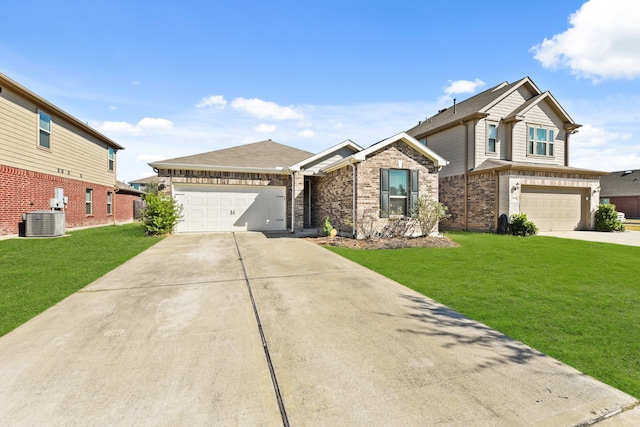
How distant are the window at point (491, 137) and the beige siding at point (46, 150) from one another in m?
21.3

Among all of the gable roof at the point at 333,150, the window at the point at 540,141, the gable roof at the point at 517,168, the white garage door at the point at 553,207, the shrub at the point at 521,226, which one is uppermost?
the window at the point at 540,141

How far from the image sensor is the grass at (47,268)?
12.9ft

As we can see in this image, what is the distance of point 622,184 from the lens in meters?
31.3

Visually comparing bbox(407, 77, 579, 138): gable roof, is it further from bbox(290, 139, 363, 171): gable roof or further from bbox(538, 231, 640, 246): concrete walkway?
bbox(538, 231, 640, 246): concrete walkway

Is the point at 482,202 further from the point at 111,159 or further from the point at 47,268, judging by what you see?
the point at 111,159

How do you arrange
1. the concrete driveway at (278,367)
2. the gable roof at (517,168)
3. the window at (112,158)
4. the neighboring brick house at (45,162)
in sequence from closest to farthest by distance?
the concrete driveway at (278,367) → the neighboring brick house at (45,162) → the gable roof at (517,168) → the window at (112,158)

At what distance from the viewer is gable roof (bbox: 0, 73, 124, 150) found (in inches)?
390

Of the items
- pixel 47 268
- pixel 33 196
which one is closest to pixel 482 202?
pixel 47 268

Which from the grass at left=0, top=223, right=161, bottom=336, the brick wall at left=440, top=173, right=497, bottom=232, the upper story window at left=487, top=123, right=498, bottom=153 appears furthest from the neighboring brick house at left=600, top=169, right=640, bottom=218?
the grass at left=0, top=223, right=161, bottom=336

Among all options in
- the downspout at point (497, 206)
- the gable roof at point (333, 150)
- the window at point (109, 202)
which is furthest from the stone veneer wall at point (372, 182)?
the window at point (109, 202)

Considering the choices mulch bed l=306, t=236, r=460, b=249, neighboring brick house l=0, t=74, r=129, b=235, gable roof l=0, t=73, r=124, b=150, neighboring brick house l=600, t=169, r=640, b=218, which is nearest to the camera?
mulch bed l=306, t=236, r=460, b=249

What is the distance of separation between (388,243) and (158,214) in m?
9.29

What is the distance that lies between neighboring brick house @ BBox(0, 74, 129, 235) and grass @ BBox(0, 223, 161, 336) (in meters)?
2.75

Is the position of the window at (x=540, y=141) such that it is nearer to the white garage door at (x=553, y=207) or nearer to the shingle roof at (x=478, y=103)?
the shingle roof at (x=478, y=103)
